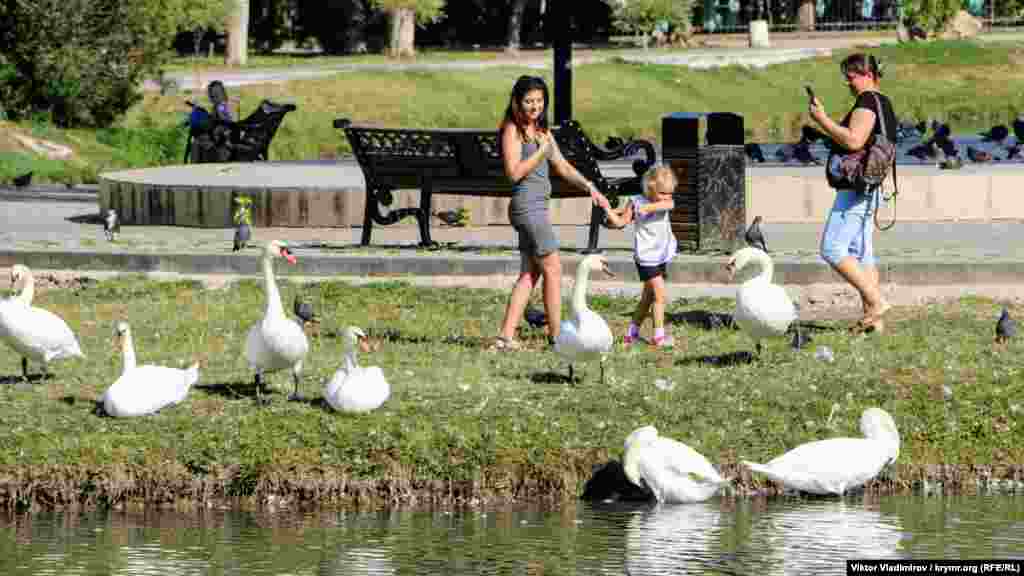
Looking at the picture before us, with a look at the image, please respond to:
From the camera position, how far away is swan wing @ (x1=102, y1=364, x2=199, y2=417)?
10891 millimetres

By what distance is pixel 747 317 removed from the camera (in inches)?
476

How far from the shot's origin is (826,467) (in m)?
10.3

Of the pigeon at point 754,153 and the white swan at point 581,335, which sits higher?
the pigeon at point 754,153

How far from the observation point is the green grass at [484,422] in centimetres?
1053

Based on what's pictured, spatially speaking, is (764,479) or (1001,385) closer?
(764,479)

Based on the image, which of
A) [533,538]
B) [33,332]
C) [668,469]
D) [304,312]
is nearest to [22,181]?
[304,312]

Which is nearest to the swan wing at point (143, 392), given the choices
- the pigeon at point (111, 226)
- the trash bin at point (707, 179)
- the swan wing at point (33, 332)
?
the swan wing at point (33, 332)

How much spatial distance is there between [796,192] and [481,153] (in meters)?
4.46

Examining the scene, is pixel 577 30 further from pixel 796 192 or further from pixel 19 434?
pixel 19 434

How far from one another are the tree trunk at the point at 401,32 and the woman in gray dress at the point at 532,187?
174 feet

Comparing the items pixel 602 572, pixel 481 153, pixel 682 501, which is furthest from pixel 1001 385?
pixel 481 153

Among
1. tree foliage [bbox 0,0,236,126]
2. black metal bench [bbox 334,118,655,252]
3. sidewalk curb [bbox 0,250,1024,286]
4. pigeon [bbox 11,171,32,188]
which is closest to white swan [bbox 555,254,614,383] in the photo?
sidewalk curb [bbox 0,250,1024,286]

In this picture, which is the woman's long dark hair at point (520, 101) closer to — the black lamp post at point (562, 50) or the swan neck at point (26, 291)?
the swan neck at point (26, 291)

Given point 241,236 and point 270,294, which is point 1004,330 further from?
point 241,236
